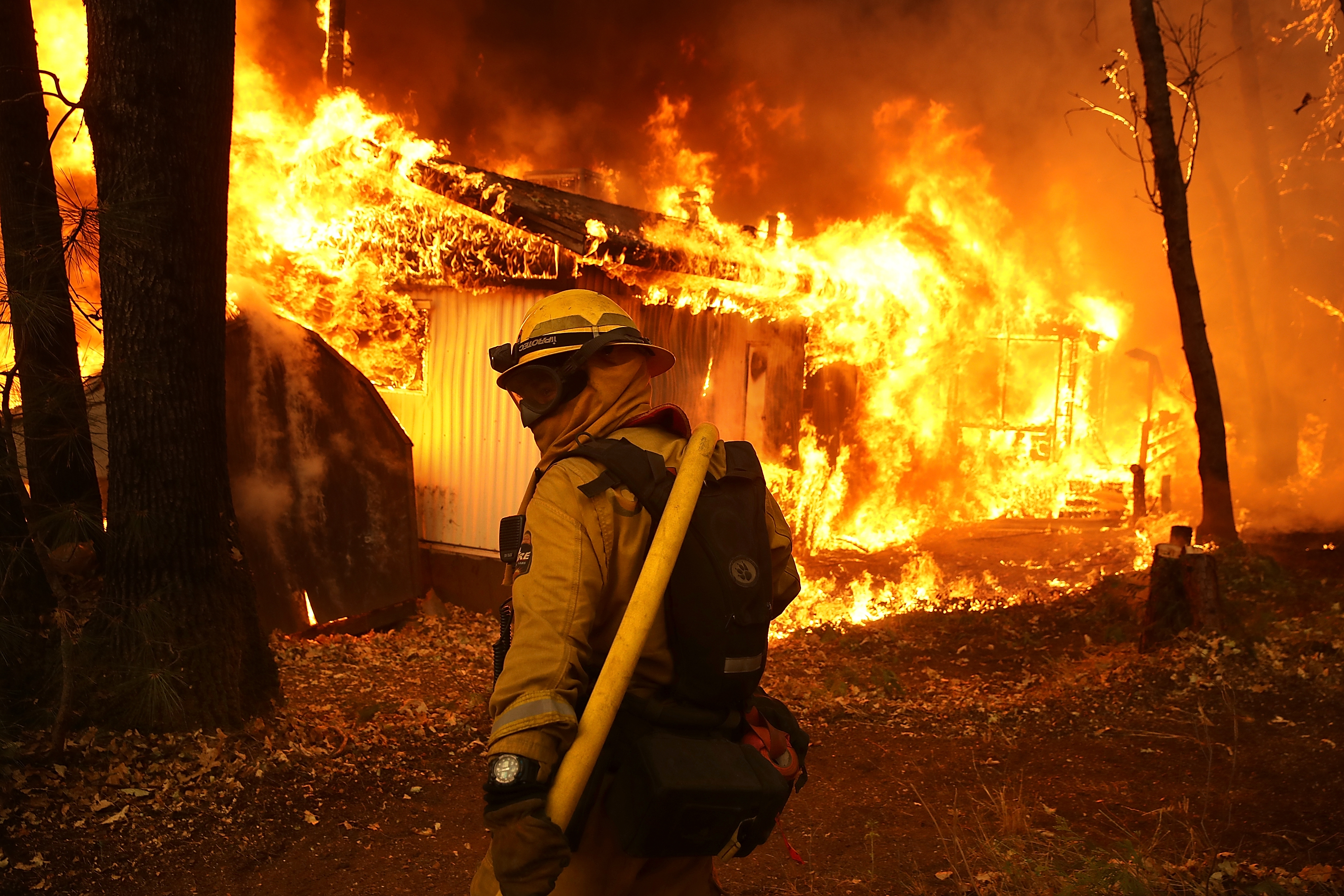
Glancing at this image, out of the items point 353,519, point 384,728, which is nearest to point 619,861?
point 384,728

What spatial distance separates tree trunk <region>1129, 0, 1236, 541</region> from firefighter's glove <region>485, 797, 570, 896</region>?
34.2 feet

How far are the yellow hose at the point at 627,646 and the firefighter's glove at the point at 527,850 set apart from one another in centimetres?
8

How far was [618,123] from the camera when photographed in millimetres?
27234

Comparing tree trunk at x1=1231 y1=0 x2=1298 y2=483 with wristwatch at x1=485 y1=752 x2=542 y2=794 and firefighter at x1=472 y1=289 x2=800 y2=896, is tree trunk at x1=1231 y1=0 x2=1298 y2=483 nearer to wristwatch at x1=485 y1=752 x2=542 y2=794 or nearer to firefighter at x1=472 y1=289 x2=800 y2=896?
firefighter at x1=472 y1=289 x2=800 y2=896

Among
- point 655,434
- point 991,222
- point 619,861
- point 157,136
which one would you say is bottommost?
point 619,861

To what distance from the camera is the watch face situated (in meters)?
2.01

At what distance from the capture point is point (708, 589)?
7.47 ft

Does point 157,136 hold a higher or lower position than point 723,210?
lower

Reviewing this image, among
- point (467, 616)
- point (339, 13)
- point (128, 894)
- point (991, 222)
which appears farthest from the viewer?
point (991, 222)

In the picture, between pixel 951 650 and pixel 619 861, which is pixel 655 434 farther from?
pixel 951 650

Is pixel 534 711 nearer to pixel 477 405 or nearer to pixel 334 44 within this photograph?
pixel 477 405

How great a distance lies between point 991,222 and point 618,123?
13110mm

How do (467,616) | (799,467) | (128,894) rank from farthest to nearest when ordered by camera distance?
(799,467)
(467,616)
(128,894)

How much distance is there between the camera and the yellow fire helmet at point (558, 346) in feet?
8.39
